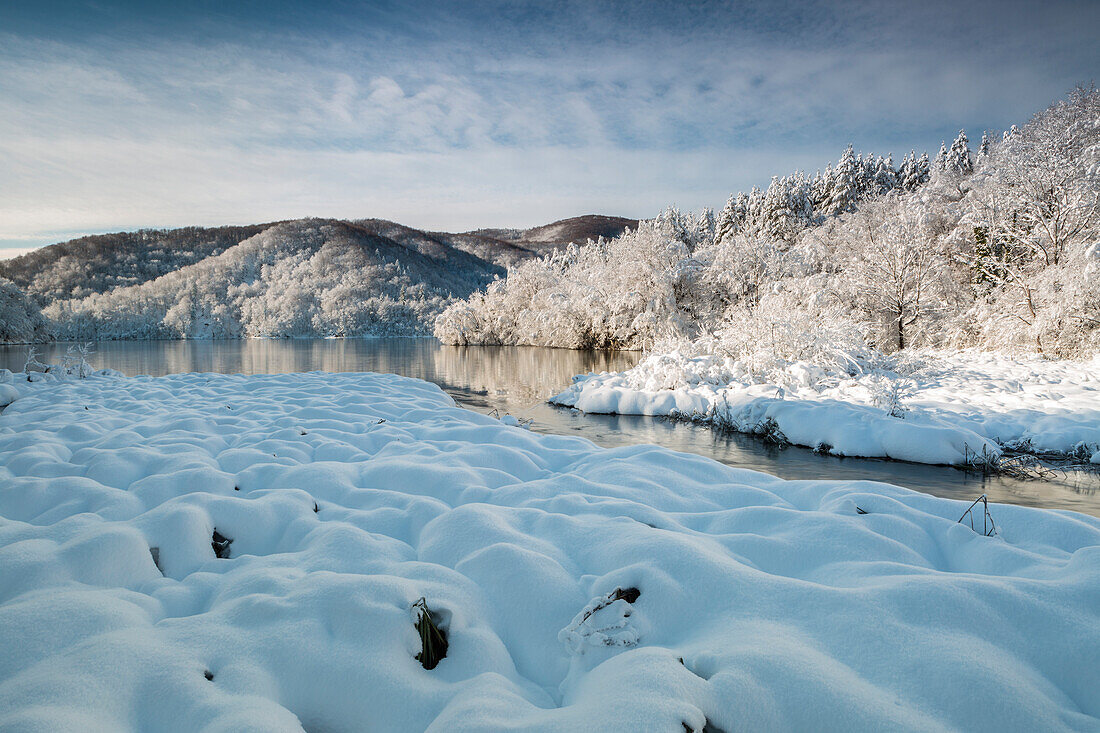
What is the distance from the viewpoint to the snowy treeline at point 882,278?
1217 centimetres

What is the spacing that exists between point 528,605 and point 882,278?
19.0 metres

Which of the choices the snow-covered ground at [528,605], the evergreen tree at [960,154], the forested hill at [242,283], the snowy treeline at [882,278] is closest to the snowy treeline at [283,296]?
the forested hill at [242,283]

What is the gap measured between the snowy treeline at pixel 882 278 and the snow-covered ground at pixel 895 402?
4.26 feet

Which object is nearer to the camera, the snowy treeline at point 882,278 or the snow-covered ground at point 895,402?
the snow-covered ground at point 895,402

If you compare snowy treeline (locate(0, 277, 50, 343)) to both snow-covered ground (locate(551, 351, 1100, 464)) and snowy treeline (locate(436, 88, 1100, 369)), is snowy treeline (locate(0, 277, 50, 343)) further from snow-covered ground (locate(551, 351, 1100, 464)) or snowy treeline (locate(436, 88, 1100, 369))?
snow-covered ground (locate(551, 351, 1100, 464))

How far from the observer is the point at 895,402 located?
794 cm

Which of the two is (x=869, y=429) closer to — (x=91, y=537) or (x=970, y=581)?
(x=970, y=581)

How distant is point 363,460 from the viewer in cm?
470

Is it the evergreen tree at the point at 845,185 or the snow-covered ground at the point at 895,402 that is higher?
the evergreen tree at the point at 845,185

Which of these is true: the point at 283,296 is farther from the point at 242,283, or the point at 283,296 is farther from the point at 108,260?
the point at 108,260

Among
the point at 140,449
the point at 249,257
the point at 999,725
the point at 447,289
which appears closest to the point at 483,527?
the point at 999,725

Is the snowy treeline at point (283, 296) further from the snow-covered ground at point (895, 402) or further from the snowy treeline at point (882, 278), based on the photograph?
the snow-covered ground at point (895, 402)

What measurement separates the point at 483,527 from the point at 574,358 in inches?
876

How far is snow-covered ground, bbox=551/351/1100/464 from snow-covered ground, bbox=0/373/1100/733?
13.4ft
